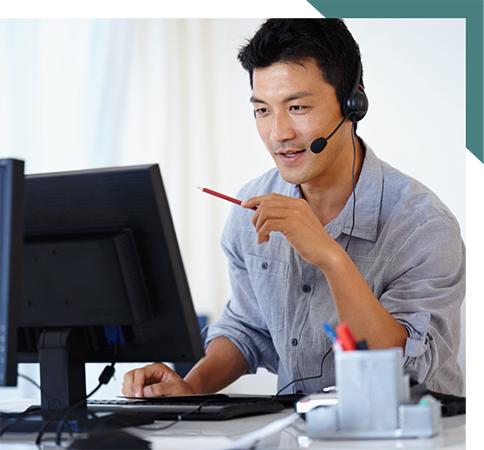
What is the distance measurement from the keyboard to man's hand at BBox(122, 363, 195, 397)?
0.23 feet

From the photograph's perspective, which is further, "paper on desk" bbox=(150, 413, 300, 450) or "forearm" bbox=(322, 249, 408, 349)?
"forearm" bbox=(322, 249, 408, 349)

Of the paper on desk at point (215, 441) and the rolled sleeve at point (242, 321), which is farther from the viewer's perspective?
the rolled sleeve at point (242, 321)

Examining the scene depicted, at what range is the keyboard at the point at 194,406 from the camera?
35.0 inches

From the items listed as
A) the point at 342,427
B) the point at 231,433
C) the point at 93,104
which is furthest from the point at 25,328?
the point at 93,104

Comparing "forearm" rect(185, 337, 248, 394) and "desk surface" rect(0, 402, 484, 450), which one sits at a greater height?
"desk surface" rect(0, 402, 484, 450)

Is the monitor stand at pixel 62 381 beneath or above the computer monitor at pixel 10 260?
beneath

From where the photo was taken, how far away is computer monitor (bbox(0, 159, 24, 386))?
0.72 m

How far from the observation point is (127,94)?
280cm

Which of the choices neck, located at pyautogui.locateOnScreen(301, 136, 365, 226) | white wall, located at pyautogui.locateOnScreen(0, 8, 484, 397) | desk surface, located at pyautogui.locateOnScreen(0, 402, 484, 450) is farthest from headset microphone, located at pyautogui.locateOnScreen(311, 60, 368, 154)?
white wall, located at pyautogui.locateOnScreen(0, 8, 484, 397)

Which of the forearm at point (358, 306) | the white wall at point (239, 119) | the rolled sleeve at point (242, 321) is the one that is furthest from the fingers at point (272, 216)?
the white wall at point (239, 119)

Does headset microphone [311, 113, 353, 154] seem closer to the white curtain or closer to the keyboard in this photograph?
the keyboard

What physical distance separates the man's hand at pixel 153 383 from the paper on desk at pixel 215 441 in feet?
1.27

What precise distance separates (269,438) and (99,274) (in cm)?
36

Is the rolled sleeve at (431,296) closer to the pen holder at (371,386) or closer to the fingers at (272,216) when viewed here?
the fingers at (272,216)
